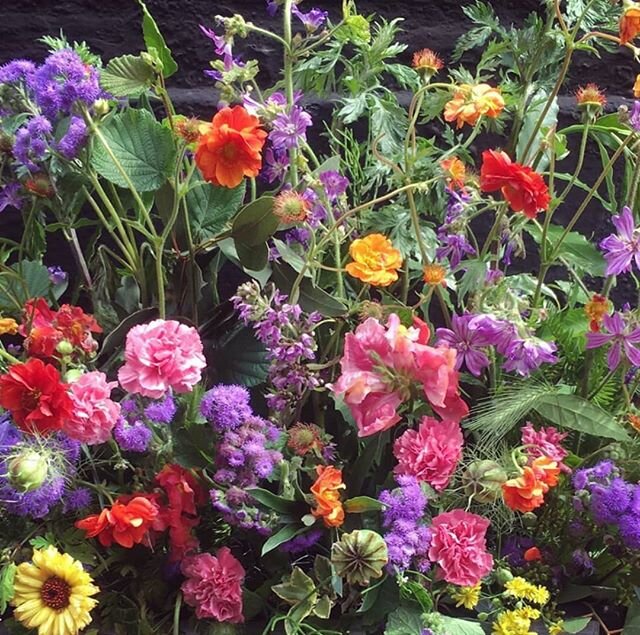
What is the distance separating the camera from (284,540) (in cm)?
73

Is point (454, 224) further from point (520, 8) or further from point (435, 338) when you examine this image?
point (520, 8)

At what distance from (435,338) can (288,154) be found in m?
0.25

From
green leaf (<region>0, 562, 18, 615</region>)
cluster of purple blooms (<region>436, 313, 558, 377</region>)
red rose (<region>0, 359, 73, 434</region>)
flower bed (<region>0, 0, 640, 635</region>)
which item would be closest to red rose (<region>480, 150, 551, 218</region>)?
flower bed (<region>0, 0, 640, 635</region>)

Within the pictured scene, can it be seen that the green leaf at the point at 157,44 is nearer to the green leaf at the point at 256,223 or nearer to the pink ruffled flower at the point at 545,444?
the green leaf at the point at 256,223

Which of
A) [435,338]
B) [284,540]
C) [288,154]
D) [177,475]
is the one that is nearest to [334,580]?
[284,540]

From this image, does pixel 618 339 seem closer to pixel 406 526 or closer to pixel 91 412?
pixel 406 526

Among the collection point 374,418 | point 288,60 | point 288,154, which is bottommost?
point 374,418

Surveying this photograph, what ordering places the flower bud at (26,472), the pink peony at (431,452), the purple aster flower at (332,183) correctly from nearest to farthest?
the flower bud at (26,472)
the pink peony at (431,452)
the purple aster flower at (332,183)

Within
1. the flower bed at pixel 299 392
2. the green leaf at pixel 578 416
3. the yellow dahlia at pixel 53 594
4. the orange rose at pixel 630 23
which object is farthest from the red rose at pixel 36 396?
the orange rose at pixel 630 23

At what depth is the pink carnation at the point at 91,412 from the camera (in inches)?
27.0

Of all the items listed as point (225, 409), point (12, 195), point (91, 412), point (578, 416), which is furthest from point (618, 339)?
point (12, 195)

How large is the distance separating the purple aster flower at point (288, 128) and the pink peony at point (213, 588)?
40 cm

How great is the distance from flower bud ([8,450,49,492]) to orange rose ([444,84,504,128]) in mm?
512

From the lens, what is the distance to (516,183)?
0.75 meters
